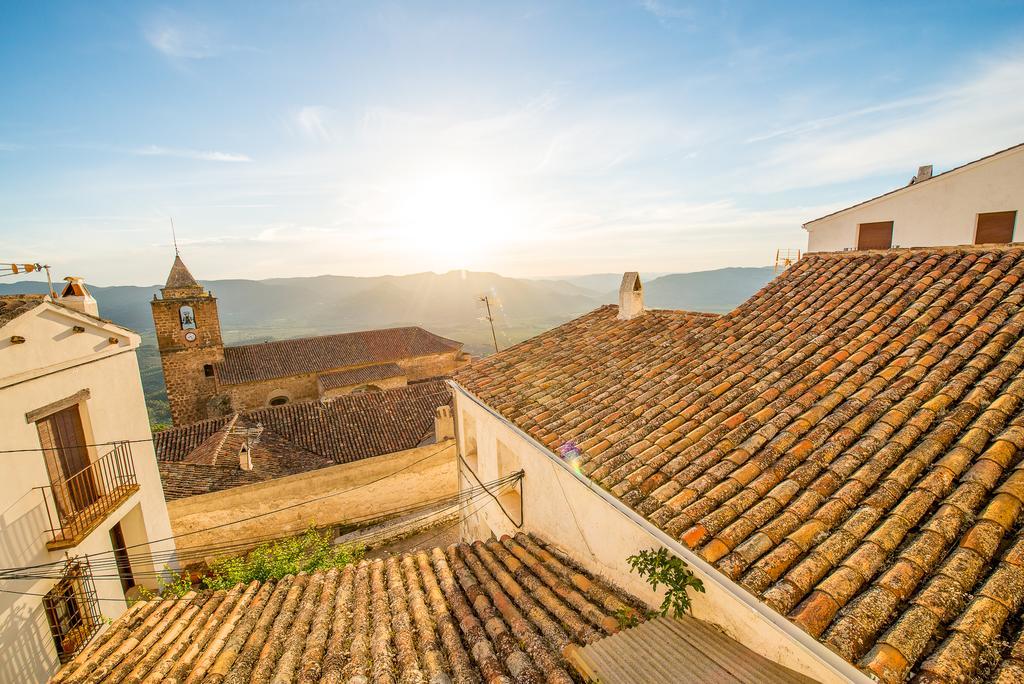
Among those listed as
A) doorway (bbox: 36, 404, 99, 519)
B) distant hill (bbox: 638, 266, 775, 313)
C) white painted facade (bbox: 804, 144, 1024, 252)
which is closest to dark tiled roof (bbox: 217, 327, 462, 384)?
doorway (bbox: 36, 404, 99, 519)

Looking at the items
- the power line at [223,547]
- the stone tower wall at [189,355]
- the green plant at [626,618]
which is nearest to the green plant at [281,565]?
the power line at [223,547]

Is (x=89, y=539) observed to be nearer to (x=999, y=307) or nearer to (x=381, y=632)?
(x=381, y=632)

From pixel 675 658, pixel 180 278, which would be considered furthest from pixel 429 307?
pixel 675 658

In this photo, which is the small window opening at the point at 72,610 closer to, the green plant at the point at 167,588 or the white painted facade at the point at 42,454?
the white painted facade at the point at 42,454

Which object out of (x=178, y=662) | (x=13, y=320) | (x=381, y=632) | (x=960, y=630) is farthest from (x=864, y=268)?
(x=13, y=320)

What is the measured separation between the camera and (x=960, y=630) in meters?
2.33

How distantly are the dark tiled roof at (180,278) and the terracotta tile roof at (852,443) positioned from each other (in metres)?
28.7

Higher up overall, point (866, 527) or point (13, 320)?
point (13, 320)

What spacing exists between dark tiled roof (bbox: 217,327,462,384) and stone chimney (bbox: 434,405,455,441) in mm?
14830

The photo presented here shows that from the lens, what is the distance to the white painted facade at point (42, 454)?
6.18m

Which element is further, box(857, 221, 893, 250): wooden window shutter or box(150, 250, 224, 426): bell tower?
box(150, 250, 224, 426): bell tower

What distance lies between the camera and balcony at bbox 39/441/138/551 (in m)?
6.91

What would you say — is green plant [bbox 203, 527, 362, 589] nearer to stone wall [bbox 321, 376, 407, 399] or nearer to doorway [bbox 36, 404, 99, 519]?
doorway [bbox 36, 404, 99, 519]

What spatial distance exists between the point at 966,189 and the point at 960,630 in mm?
15643
